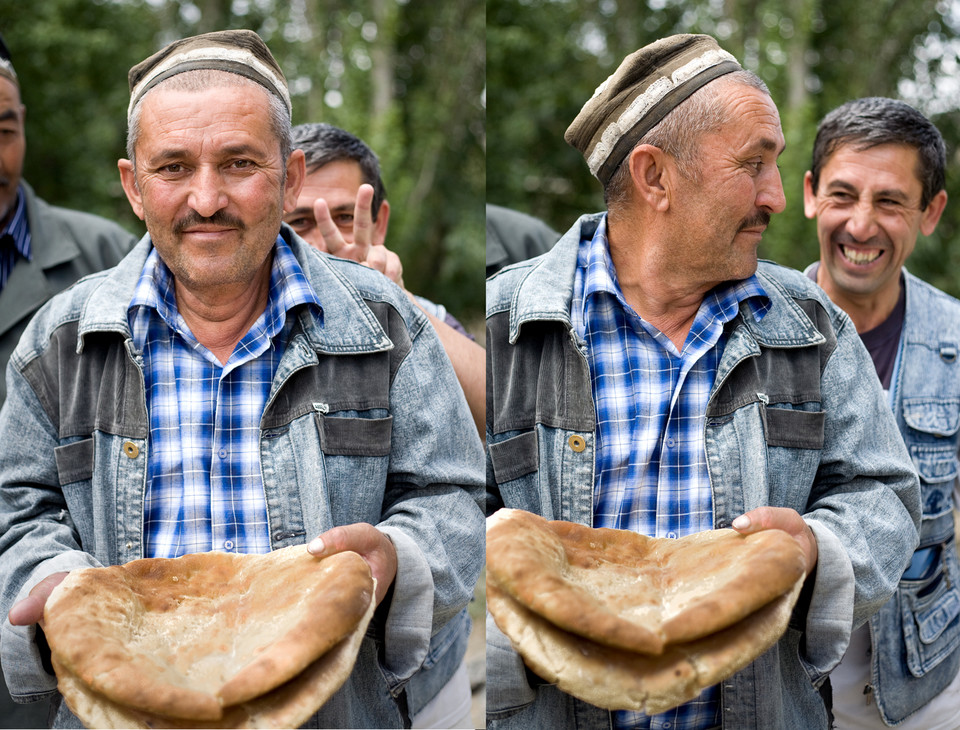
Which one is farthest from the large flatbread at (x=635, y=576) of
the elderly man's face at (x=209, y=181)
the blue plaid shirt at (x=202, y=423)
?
the elderly man's face at (x=209, y=181)

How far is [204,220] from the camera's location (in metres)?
1.61

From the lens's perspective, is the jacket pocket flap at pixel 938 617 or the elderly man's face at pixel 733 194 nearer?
the elderly man's face at pixel 733 194

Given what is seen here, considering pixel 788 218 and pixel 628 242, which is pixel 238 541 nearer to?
pixel 628 242

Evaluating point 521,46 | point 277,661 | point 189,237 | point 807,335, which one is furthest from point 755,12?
point 277,661

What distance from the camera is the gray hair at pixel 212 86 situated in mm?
1579

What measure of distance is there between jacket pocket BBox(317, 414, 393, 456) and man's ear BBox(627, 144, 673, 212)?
2.13 ft

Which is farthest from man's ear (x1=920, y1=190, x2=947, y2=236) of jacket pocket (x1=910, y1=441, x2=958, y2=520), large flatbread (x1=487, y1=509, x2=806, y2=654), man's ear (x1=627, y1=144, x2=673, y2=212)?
large flatbread (x1=487, y1=509, x2=806, y2=654)

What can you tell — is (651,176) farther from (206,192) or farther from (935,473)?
(935,473)

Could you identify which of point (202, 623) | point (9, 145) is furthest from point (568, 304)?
point (9, 145)

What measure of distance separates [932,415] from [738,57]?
1067mm

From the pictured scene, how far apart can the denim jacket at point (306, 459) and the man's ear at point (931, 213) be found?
1366mm

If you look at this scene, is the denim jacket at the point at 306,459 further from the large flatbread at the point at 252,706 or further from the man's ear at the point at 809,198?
the man's ear at the point at 809,198

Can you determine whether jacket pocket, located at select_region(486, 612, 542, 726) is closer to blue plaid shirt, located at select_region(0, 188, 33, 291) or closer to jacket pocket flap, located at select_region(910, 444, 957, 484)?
jacket pocket flap, located at select_region(910, 444, 957, 484)

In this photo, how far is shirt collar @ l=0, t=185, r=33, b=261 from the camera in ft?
7.51
